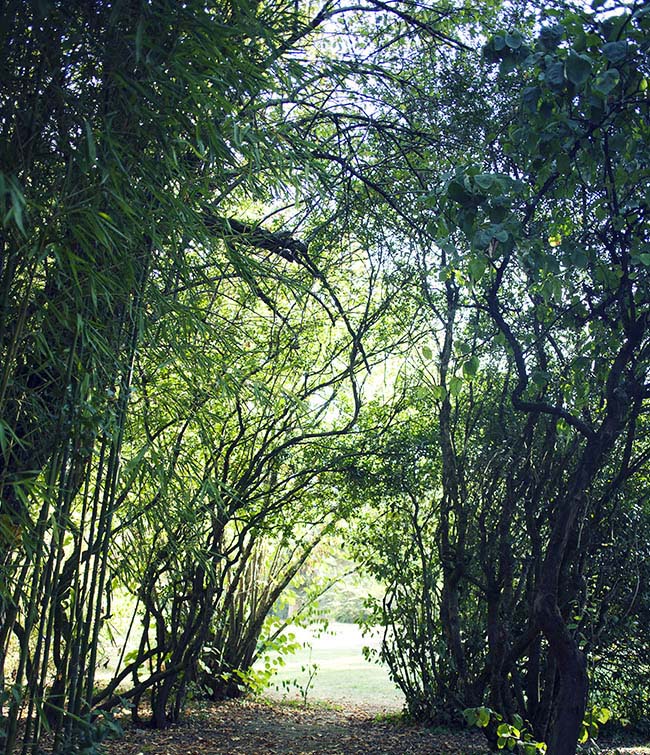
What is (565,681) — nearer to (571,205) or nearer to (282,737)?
(571,205)

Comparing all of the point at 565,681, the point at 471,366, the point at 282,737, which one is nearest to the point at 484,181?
the point at 471,366

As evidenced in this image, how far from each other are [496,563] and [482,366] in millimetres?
1259

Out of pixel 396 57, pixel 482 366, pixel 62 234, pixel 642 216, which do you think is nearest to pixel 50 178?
pixel 62 234

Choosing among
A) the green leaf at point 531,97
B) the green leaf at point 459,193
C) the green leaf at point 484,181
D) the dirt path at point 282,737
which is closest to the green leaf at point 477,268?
the green leaf at point 459,193

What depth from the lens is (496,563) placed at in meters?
4.84

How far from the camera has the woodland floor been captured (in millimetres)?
4414

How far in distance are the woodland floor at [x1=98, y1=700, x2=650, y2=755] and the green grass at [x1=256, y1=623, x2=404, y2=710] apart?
20.9 inches

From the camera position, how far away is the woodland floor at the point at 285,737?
14.5 ft

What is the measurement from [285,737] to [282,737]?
0.8 inches

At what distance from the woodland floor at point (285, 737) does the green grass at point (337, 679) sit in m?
0.53

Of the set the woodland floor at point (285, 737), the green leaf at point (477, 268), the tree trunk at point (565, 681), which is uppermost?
the green leaf at point (477, 268)

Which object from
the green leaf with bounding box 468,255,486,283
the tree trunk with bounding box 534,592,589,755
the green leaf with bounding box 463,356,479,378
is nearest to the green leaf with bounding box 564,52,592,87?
the green leaf with bounding box 468,255,486,283

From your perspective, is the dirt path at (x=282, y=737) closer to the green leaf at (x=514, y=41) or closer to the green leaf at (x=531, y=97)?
the green leaf at (x=531, y=97)

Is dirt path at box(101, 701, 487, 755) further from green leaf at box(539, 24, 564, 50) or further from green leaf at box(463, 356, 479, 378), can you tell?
green leaf at box(539, 24, 564, 50)
